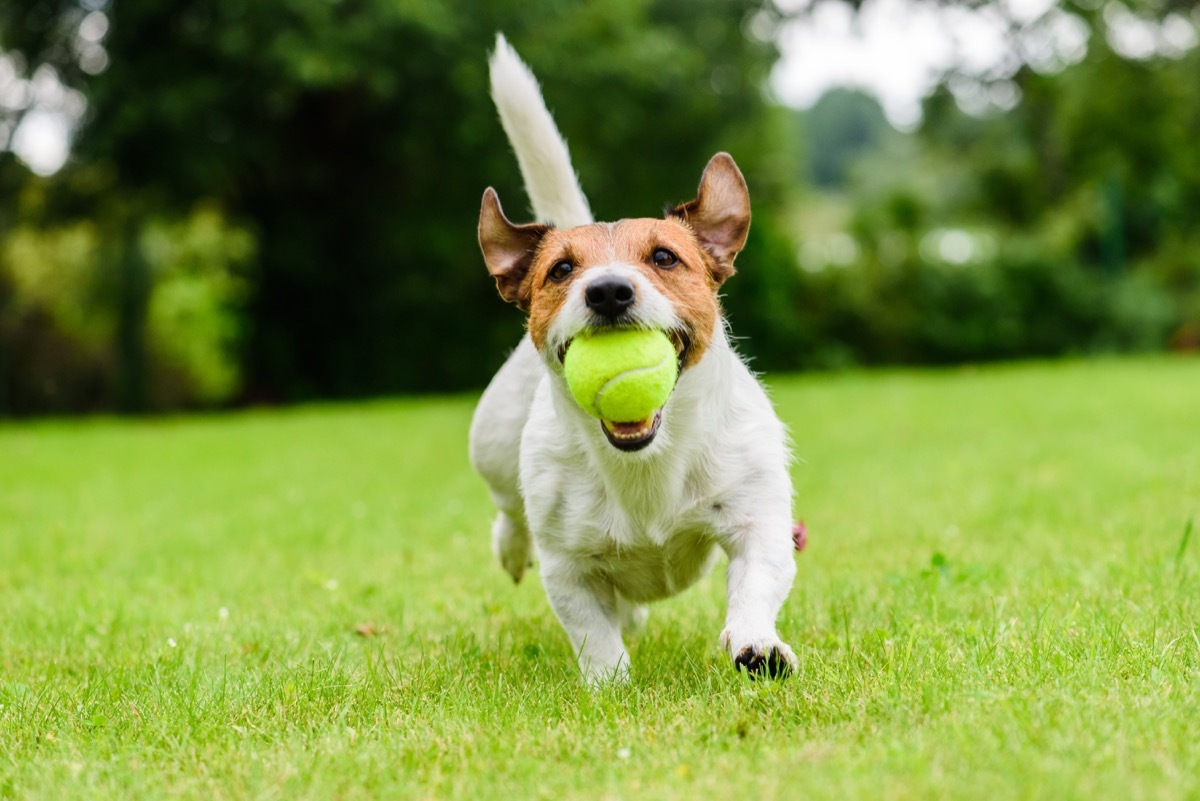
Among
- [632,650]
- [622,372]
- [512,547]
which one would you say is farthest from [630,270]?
[512,547]

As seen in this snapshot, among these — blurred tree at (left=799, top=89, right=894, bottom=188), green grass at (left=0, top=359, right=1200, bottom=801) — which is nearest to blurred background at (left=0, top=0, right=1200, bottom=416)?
green grass at (left=0, top=359, right=1200, bottom=801)

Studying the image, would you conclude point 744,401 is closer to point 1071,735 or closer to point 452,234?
point 1071,735

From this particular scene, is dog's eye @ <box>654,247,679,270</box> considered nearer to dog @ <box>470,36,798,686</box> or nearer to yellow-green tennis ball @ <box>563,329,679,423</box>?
dog @ <box>470,36,798,686</box>

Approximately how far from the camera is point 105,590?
19.0ft

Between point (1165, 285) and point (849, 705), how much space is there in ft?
87.5

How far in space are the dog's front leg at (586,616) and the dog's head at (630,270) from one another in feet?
2.00

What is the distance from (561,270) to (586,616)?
1087 millimetres

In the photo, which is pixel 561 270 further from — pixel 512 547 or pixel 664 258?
pixel 512 547

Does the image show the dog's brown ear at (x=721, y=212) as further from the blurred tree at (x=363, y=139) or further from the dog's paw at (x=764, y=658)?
the blurred tree at (x=363, y=139)

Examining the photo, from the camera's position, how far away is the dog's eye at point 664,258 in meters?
3.61

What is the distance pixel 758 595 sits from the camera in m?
3.40

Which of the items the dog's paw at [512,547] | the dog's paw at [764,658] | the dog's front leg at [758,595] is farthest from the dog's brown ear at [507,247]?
the dog's paw at [764,658]

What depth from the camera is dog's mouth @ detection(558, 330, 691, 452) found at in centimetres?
342

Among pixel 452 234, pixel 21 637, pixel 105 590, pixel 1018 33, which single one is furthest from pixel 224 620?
pixel 1018 33
